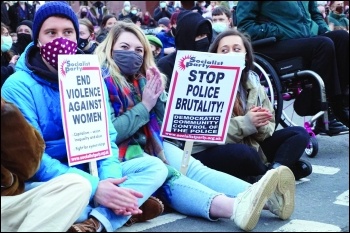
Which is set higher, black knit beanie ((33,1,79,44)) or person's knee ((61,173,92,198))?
black knit beanie ((33,1,79,44))

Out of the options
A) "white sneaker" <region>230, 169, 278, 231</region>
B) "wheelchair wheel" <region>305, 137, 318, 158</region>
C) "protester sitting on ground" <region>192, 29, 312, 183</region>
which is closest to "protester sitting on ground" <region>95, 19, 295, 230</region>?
"white sneaker" <region>230, 169, 278, 231</region>

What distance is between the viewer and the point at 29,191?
10.5ft

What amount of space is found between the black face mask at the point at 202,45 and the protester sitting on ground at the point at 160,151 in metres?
1.09

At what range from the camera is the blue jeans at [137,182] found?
341 cm

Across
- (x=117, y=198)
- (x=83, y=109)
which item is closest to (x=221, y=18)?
(x=83, y=109)

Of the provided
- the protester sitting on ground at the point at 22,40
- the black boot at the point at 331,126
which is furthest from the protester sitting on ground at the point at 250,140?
the protester sitting on ground at the point at 22,40

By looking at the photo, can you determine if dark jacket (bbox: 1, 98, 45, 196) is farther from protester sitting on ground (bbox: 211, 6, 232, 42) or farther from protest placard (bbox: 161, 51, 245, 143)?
protester sitting on ground (bbox: 211, 6, 232, 42)

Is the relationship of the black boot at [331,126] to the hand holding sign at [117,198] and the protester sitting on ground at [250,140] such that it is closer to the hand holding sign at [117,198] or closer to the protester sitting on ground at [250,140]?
the protester sitting on ground at [250,140]

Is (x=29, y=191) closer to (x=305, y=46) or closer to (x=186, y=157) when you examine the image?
(x=186, y=157)

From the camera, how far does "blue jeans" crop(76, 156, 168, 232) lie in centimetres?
341

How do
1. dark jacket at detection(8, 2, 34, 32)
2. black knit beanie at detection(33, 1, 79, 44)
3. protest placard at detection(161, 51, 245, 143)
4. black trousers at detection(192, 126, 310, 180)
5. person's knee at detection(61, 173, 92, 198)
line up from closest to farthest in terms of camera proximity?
person's knee at detection(61, 173, 92, 198) < black knit beanie at detection(33, 1, 79, 44) < protest placard at detection(161, 51, 245, 143) < black trousers at detection(192, 126, 310, 180) < dark jacket at detection(8, 2, 34, 32)

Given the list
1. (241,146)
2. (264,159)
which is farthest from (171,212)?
(264,159)

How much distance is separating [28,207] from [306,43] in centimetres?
341

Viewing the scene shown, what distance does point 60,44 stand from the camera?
12.3 ft
